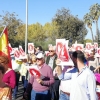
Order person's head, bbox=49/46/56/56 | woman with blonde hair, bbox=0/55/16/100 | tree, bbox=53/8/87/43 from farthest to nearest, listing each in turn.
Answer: tree, bbox=53/8/87/43 < person's head, bbox=49/46/56/56 < woman with blonde hair, bbox=0/55/16/100

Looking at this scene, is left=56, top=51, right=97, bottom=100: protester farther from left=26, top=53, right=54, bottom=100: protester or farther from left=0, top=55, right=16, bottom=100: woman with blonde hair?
left=26, top=53, right=54, bottom=100: protester

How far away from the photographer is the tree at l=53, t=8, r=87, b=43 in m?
46.8

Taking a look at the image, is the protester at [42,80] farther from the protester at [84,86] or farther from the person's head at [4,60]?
the protester at [84,86]

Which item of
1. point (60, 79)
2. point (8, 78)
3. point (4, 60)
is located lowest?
point (60, 79)

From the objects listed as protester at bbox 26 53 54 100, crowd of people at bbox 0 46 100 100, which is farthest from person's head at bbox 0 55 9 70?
protester at bbox 26 53 54 100

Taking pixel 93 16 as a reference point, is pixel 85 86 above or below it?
below

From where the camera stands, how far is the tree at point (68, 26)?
46.8 metres

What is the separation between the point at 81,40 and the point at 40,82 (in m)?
44.1

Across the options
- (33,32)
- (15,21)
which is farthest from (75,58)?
(33,32)

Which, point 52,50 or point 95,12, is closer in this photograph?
point 52,50

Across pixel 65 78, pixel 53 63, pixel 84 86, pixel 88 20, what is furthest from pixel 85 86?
pixel 88 20

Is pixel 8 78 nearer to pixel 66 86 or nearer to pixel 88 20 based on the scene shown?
pixel 66 86

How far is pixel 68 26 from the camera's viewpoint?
1827 inches

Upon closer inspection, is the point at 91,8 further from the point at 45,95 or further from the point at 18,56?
the point at 45,95
